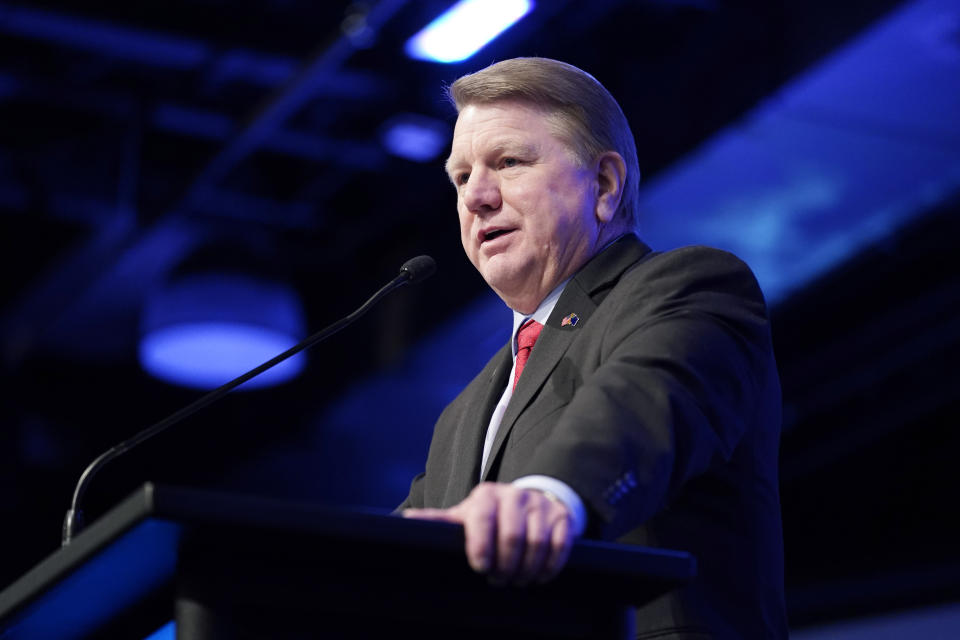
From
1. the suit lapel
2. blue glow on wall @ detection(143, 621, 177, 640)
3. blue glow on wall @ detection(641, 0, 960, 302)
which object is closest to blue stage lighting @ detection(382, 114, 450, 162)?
blue glow on wall @ detection(641, 0, 960, 302)

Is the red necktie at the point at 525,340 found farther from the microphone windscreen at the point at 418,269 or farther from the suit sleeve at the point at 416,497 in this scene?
the suit sleeve at the point at 416,497

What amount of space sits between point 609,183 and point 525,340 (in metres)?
0.28

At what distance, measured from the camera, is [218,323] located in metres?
4.96

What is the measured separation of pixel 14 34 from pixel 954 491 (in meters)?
4.58

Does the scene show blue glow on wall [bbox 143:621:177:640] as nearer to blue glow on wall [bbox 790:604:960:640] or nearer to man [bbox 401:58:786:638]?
man [bbox 401:58:786:638]

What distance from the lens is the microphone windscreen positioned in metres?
1.83

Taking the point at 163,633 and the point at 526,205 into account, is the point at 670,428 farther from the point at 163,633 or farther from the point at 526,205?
the point at 526,205

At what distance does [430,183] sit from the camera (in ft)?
17.7

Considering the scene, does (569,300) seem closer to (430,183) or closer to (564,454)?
(564,454)

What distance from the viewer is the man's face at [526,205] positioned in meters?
1.77

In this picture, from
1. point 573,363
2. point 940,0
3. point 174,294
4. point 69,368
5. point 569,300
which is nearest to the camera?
point 573,363

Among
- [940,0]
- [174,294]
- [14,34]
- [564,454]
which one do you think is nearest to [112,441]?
[174,294]

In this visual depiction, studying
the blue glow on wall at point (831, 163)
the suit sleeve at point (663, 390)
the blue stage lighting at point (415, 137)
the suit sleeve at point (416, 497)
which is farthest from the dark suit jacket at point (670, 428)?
the blue stage lighting at point (415, 137)

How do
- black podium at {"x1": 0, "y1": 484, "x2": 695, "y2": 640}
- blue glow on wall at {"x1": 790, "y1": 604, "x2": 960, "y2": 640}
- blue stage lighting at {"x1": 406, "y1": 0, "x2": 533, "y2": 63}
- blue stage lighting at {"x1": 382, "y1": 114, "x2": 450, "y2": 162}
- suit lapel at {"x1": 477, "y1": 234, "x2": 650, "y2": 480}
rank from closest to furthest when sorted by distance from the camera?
1. black podium at {"x1": 0, "y1": 484, "x2": 695, "y2": 640}
2. suit lapel at {"x1": 477, "y1": 234, "x2": 650, "y2": 480}
3. blue stage lighting at {"x1": 406, "y1": 0, "x2": 533, "y2": 63}
4. blue stage lighting at {"x1": 382, "y1": 114, "x2": 450, "y2": 162}
5. blue glow on wall at {"x1": 790, "y1": 604, "x2": 960, "y2": 640}
